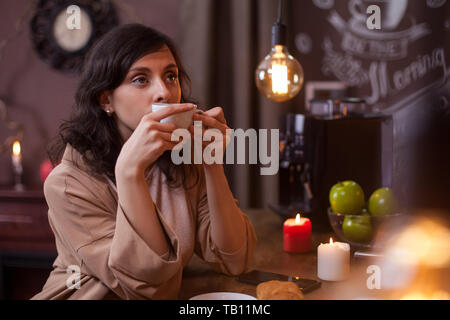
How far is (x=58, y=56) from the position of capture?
9.54 ft

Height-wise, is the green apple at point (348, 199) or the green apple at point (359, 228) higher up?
the green apple at point (348, 199)

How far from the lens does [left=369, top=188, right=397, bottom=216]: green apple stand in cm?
130

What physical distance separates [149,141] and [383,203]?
0.68 m

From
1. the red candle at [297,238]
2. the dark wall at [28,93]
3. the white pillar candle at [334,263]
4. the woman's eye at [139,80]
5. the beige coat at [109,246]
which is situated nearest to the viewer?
the beige coat at [109,246]

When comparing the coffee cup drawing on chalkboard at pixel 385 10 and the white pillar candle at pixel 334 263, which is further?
the coffee cup drawing on chalkboard at pixel 385 10

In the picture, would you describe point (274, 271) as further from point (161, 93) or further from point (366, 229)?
point (161, 93)

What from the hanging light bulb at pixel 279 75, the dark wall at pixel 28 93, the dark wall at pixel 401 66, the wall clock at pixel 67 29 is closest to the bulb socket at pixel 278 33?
the hanging light bulb at pixel 279 75

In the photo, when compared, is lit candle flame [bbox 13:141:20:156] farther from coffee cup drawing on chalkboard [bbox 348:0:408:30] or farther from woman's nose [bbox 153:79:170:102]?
coffee cup drawing on chalkboard [bbox 348:0:408:30]

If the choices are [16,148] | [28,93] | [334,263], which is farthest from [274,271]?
[28,93]

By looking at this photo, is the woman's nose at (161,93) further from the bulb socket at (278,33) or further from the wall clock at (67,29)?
the wall clock at (67,29)

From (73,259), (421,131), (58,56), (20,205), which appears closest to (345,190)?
(73,259)

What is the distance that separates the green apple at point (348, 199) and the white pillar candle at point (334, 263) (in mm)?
283

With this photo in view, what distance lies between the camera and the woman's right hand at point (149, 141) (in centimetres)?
100


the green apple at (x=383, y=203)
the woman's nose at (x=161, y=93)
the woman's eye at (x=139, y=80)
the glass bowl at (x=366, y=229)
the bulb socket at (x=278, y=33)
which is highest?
the bulb socket at (x=278, y=33)
